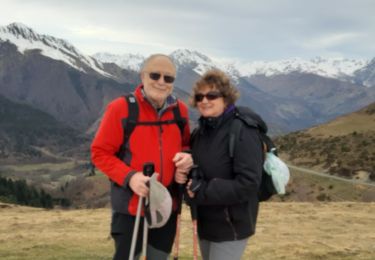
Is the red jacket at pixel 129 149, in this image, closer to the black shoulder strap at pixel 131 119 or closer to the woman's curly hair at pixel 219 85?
the black shoulder strap at pixel 131 119

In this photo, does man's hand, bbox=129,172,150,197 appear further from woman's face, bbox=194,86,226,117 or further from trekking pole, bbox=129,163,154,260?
woman's face, bbox=194,86,226,117

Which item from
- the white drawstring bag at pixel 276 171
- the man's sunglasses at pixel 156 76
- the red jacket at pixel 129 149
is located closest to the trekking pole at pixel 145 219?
the red jacket at pixel 129 149

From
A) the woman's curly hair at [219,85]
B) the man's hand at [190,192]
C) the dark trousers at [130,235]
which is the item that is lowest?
the dark trousers at [130,235]

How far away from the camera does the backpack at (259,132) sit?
18.9 ft

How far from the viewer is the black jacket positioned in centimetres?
572

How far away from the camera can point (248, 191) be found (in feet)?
18.9

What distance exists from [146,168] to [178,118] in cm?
82

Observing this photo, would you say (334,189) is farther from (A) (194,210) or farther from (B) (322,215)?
(A) (194,210)

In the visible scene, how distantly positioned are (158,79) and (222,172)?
133 cm

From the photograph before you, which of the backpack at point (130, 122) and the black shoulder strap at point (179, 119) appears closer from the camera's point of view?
the backpack at point (130, 122)

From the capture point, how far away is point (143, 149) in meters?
5.89

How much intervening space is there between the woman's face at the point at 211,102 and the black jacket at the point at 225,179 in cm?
8

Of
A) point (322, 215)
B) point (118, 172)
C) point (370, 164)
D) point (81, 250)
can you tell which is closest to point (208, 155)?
point (118, 172)

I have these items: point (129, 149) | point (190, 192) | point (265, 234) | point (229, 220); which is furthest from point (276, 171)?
point (265, 234)
